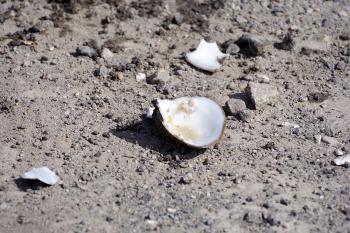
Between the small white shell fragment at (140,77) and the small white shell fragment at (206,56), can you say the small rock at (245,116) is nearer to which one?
the small white shell fragment at (206,56)

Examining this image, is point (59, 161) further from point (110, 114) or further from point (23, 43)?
point (23, 43)

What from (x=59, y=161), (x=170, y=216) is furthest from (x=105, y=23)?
(x=170, y=216)

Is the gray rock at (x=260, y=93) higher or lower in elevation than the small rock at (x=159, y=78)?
higher

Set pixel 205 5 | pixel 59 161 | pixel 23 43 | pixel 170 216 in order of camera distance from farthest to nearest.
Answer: pixel 205 5, pixel 23 43, pixel 59 161, pixel 170 216

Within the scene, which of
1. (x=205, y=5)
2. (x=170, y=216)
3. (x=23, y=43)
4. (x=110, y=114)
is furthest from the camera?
(x=205, y=5)

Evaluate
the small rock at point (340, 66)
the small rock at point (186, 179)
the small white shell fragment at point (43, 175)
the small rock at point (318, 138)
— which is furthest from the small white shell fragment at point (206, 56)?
the small white shell fragment at point (43, 175)

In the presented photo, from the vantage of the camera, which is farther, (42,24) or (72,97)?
(42,24)
